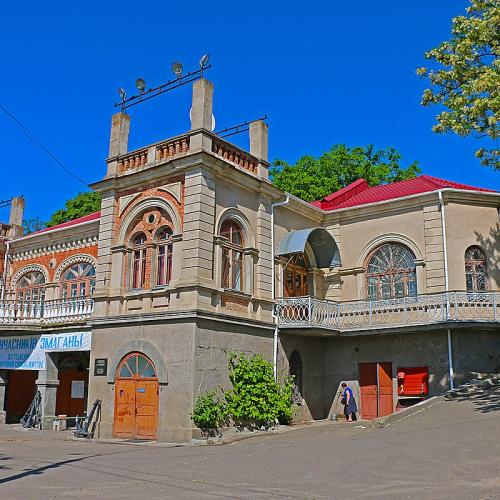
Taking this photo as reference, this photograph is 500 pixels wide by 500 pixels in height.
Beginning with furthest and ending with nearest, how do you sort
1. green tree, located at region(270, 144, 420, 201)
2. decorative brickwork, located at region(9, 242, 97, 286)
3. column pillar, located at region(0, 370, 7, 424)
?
1. green tree, located at region(270, 144, 420, 201)
2. decorative brickwork, located at region(9, 242, 97, 286)
3. column pillar, located at region(0, 370, 7, 424)

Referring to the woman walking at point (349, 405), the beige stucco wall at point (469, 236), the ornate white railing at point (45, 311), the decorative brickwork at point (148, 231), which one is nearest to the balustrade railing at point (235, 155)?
the decorative brickwork at point (148, 231)

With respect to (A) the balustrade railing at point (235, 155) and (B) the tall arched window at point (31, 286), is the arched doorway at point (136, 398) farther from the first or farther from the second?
(B) the tall arched window at point (31, 286)

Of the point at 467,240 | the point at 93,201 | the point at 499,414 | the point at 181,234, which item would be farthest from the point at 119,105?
the point at 93,201

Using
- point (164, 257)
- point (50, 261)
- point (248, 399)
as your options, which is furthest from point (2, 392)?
point (248, 399)

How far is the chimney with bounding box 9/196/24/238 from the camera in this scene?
27.6 m

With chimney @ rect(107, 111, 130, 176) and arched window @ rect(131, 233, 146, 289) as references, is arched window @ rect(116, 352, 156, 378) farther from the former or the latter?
chimney @ rect(107, 111, 130, 176)

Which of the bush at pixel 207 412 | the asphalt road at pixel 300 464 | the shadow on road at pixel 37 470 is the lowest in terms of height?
the shadow on road at pixel 37 470

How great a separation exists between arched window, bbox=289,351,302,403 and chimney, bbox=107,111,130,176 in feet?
26.7

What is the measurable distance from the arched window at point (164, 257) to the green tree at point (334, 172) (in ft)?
Result: 58.7

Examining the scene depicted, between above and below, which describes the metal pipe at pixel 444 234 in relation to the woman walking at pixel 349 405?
above

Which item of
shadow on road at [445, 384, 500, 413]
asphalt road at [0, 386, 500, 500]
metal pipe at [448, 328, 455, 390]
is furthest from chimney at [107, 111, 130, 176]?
shadow on road at [445, 384, 500, 413]

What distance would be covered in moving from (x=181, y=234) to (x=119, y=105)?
228 inches

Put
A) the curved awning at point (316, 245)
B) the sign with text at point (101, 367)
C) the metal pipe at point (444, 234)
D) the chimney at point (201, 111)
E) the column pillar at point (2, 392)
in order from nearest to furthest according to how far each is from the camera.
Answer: the chimney at point (201, 111) → the sign with text at point (101, 367) → the metal pipe at point (444, 234) → the curved awning at point (316, 245) → the column pillar at point (2, 392)

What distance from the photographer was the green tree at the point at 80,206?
38.0 meters
